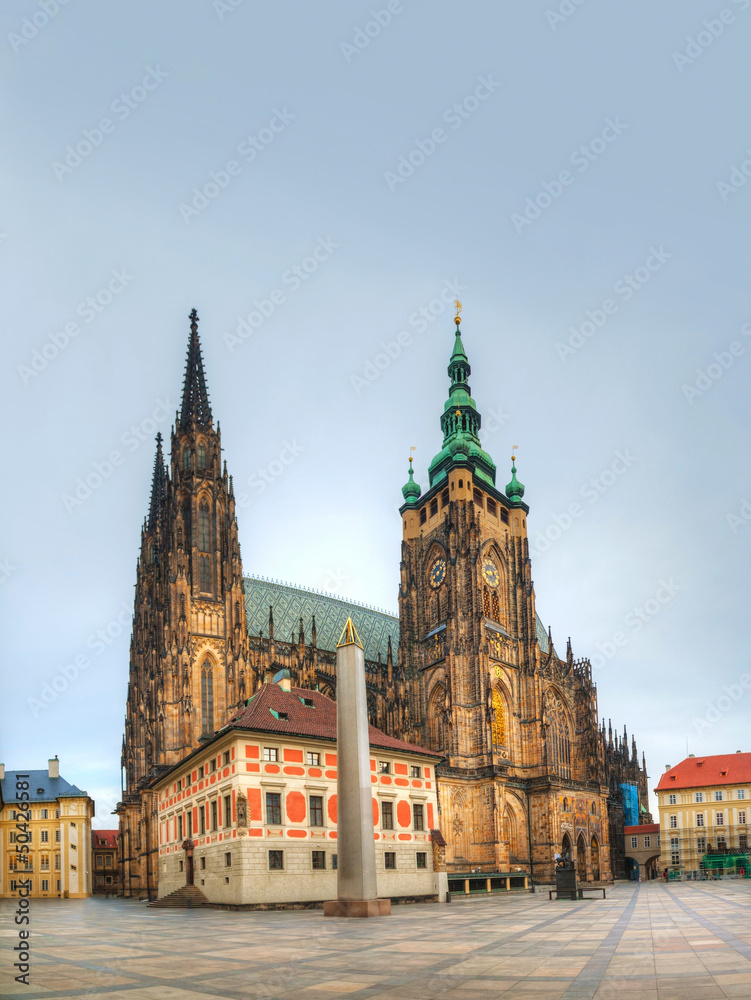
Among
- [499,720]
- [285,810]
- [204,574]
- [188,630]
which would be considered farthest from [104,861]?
[285,810]

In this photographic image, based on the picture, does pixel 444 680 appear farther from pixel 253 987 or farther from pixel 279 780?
pixel 253 987

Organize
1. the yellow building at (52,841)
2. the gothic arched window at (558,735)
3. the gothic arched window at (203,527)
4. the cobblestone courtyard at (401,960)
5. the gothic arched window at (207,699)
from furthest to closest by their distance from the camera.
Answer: the yellow building at (52,841) → the gothic arched window at (558,735) → the gothic arched window at (203,527) → the gothic arched window at (207,699) → the cobblestone courtyard at (401,960)

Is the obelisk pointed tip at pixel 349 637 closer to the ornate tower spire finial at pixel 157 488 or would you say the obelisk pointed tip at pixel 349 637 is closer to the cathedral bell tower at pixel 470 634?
the cathedral bell tower at pixel 470 634

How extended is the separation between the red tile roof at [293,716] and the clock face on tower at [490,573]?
3494 cm

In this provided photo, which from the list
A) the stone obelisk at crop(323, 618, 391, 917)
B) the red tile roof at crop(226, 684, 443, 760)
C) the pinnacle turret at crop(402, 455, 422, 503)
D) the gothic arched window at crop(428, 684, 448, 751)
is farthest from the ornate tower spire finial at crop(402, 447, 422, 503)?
the stone obelisk at crop(323, 618, 391, 917)

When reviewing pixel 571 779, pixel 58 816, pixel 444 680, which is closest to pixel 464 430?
pixel 444 680

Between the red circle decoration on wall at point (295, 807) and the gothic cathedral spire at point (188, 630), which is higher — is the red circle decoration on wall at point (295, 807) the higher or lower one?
the lower one

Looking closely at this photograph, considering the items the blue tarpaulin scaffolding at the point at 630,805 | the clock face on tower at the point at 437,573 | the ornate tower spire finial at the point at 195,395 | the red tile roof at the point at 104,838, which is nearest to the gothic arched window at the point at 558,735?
the clock face on tower at the point at 437,573

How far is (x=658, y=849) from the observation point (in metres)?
106

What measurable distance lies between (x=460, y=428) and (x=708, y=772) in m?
47.9

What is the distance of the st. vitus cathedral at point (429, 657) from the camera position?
2603 inches

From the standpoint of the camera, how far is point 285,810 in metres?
39.8

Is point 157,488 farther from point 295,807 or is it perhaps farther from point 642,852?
point 642,852

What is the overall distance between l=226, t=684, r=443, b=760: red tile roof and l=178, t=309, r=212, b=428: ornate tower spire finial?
34.8 metres
